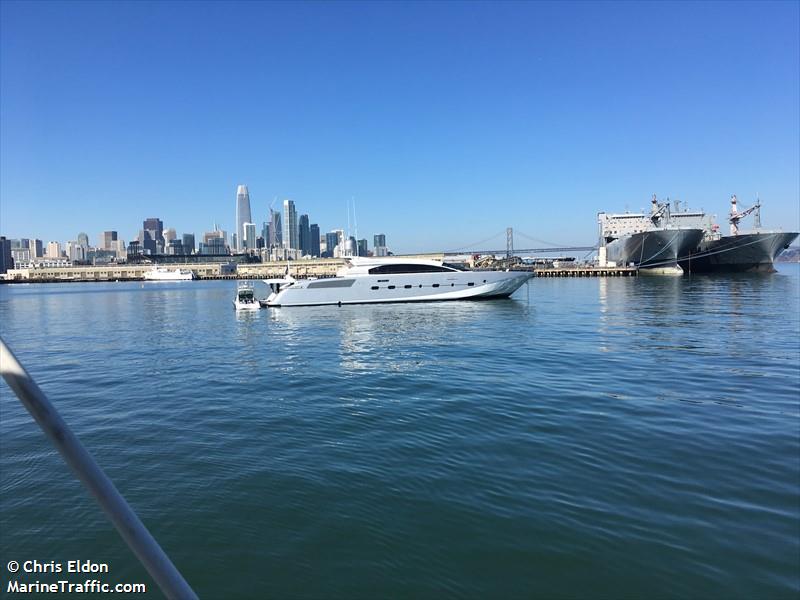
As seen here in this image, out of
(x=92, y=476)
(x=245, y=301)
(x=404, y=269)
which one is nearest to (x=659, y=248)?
(x=404, y=269)

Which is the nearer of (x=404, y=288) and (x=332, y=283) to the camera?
(x=404, y=288)

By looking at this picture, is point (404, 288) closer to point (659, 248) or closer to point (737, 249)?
point (659, 248)

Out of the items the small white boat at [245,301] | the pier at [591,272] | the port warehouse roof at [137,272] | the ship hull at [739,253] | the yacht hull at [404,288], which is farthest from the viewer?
the port warehouse roof at [137,272]

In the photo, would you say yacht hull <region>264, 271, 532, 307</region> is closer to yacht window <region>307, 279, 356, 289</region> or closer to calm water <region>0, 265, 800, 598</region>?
yacht window <region>307, 279, 356, 289</region>

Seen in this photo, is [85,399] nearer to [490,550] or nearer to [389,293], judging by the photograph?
[490,550]

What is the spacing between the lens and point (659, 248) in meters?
74.1

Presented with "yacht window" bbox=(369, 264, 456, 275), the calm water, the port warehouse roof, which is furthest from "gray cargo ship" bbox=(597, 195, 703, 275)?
the port warehouse roof

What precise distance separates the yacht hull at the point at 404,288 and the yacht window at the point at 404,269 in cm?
46

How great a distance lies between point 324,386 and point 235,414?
2.93 metres

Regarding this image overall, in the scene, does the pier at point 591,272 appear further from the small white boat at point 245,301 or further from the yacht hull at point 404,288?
the small white boat at point 245,301

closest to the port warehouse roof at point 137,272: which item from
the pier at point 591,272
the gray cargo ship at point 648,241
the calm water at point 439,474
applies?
the pier at point 591,272

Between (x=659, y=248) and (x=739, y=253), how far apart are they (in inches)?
510

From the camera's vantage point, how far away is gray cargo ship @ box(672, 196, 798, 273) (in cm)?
6988

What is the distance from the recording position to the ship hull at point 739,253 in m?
69.8
